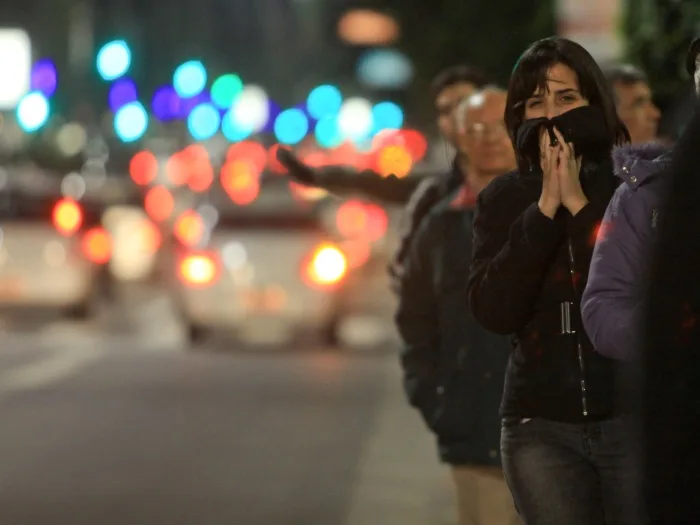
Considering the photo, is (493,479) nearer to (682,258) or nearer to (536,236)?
(536,236)

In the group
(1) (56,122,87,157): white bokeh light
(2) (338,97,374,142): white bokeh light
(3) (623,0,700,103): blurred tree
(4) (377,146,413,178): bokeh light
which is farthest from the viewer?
(2) (338,97,374,142): white bokeh light

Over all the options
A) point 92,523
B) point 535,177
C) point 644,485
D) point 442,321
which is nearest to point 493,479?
point 442,321

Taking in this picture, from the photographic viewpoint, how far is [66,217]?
18641 millimetres

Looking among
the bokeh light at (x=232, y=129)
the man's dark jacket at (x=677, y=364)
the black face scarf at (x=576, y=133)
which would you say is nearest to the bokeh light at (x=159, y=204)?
the black face scarf at (x=576, y=133)

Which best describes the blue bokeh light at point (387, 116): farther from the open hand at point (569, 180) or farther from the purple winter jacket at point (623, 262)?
the purple winter jacket at point (623, 262)

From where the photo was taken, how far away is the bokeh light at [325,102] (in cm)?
7031

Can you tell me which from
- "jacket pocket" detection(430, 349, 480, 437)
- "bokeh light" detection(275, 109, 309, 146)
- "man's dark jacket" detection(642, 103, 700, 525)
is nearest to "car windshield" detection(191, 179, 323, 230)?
"jacket pocket" detection(430, 349, 480, 437)

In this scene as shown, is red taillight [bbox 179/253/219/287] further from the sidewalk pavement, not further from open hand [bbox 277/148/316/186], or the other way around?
open hand [bbox 277/148/316/186]

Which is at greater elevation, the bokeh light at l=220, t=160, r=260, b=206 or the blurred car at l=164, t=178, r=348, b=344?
the bokeh light at l=220, t=160, r=260, b=206

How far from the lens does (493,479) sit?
18.1 feet

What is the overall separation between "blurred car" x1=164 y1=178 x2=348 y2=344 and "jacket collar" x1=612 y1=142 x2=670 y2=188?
40.8 feet

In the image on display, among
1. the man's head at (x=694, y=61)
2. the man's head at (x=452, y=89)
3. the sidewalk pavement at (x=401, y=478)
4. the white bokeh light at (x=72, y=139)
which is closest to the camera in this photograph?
the man's head at (x=694, y=61)

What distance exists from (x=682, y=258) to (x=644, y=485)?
1.36ft

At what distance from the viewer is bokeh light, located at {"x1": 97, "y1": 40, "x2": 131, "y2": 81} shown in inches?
1105
